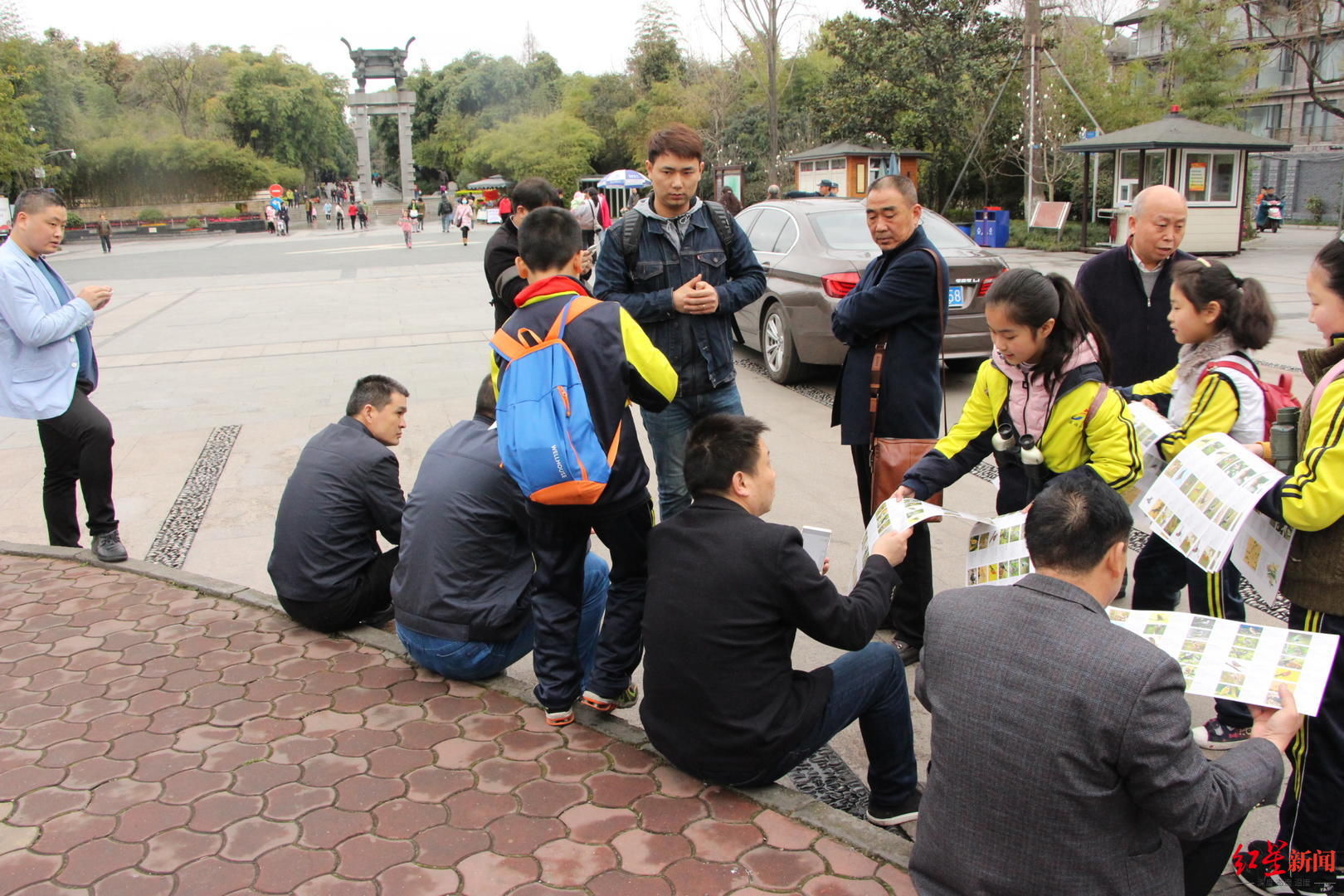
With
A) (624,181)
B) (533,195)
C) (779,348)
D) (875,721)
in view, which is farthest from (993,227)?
(875,721)

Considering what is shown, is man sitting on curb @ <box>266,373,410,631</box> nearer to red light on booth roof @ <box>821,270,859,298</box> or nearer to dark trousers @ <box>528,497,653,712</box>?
dark trousers @ <box>528,497,653,712</box>

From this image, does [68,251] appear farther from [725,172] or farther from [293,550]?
[293,550]

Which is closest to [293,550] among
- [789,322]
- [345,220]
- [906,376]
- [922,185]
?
[906,376]

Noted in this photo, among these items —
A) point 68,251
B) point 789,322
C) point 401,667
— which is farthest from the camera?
point 68,251

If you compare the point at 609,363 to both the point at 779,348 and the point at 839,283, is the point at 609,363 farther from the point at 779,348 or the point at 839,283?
the point at 779,348

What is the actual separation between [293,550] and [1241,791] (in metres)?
3.29

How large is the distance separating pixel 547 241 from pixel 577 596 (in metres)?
1.16

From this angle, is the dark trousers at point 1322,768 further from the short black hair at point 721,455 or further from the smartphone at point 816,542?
the short black hair at point 721,455

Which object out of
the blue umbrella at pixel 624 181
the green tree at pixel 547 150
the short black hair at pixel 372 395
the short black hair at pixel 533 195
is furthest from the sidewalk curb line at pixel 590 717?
the green tree at pixel 547 150

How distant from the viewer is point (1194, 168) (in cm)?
1869

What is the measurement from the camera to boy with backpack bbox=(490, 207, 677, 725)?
2975 millimetres

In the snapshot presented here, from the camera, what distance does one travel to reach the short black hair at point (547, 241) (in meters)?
3.12

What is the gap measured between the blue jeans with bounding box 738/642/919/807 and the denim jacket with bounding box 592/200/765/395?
1578 millimetres

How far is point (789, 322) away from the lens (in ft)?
27.7
